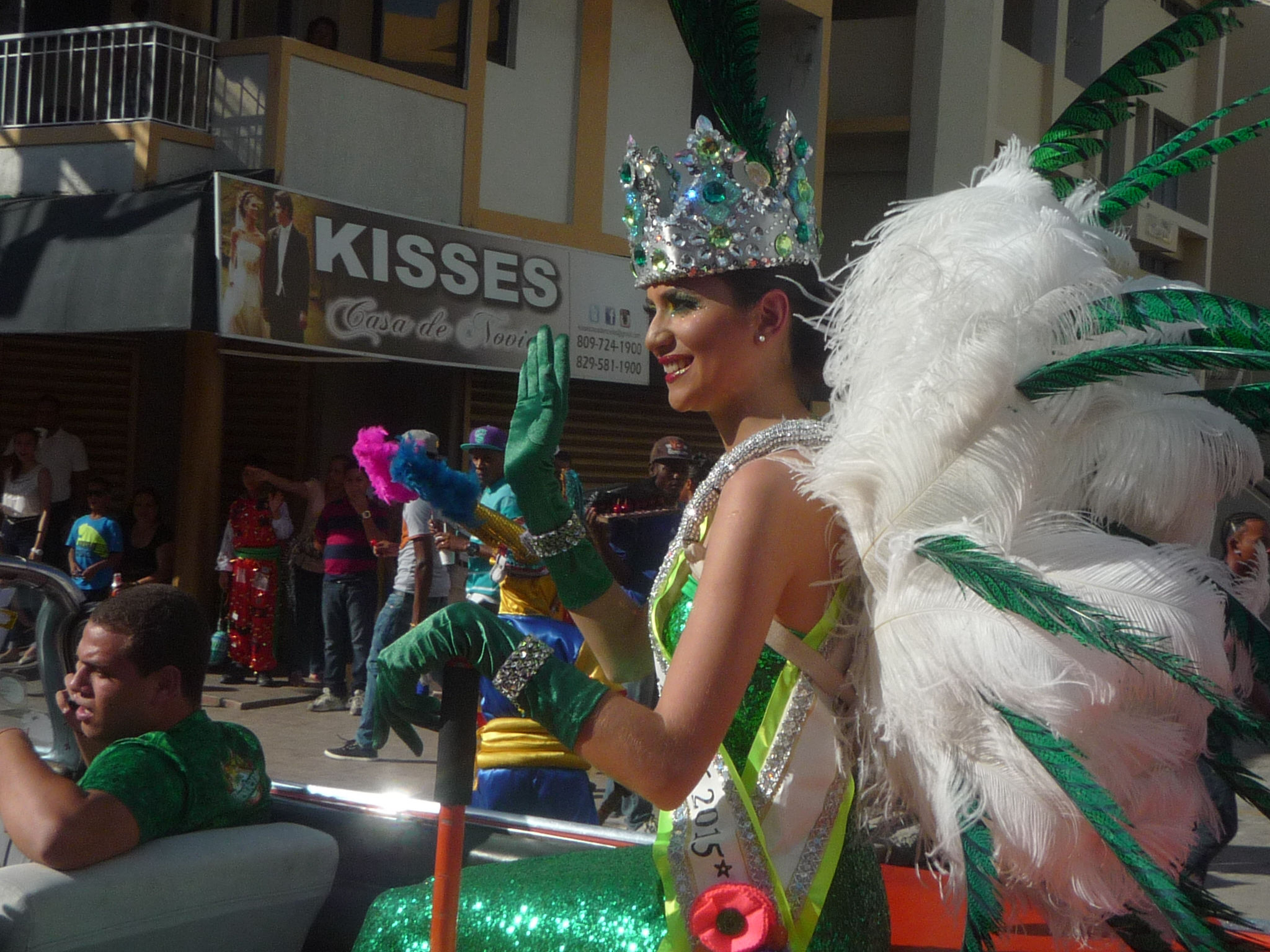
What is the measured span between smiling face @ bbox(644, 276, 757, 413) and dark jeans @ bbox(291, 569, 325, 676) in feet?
26.5

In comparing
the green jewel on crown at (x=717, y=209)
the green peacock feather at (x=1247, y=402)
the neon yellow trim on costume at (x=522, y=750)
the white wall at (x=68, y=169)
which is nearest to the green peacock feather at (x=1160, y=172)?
the green peacock feather at (x=1247, y=402)

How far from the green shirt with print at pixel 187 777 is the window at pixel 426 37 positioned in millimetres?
9498

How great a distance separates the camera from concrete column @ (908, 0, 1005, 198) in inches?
612

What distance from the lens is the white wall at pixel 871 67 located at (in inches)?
637

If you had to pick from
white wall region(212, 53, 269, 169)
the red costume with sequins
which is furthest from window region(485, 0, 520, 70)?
the red costume with sequins

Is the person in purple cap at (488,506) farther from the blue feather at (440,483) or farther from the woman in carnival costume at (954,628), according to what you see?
the woman in carnival costume at (954,628)

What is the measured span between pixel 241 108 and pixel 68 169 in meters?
1.38

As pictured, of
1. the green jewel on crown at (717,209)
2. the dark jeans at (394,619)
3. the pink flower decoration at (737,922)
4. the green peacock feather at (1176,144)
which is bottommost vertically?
the dark jeans at (394,619)

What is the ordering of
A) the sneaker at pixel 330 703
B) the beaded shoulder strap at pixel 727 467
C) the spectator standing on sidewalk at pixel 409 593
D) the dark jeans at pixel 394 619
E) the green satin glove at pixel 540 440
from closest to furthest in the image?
1. the beaded shoulder strap at pixel 727 467
2. the green satin glove at pixel 540 440
3. the spectator standing on sidewalk at pixel 409 593
4. the dark jeans at pixel 394 619
5. the sneaker at pixel 330 703

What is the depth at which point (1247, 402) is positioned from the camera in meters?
1.65

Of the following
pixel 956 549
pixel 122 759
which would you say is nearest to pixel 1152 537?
pixel 956 549

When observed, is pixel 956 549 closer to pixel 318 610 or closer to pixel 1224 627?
pixel 1224 627

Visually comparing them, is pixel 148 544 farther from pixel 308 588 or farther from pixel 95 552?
pixel 308 588

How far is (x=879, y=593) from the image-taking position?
67.4 inches
